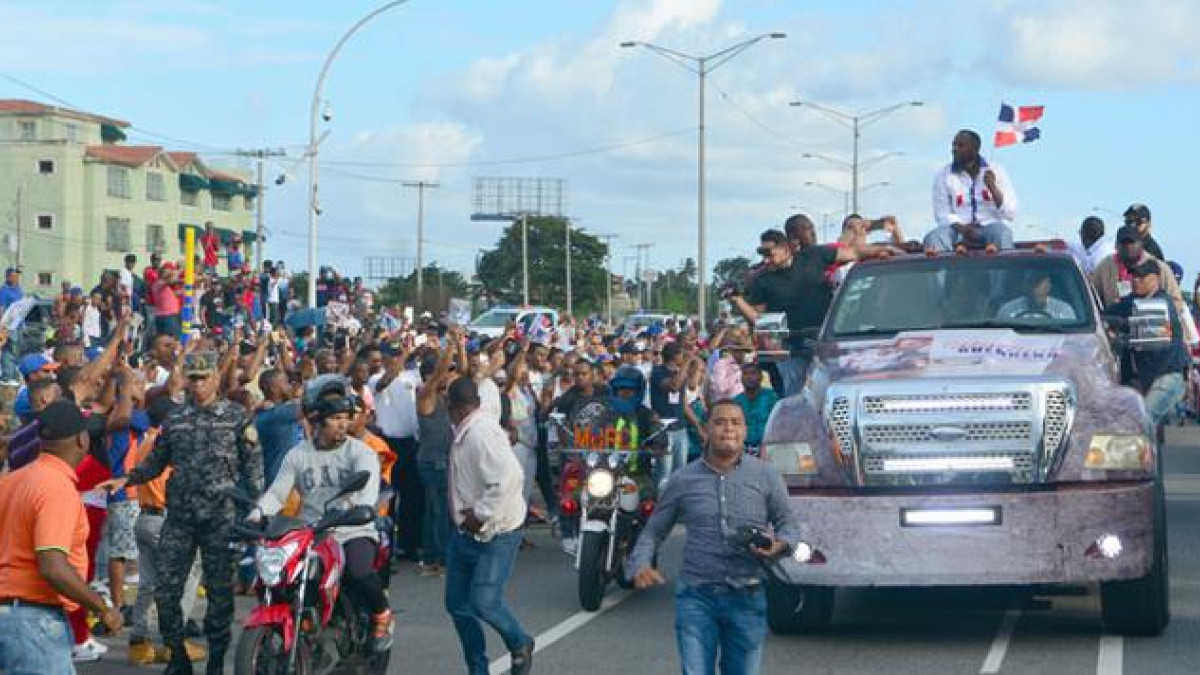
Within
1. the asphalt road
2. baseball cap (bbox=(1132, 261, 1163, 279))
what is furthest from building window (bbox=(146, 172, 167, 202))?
baseball cap (bbox=(1132, 261, 1163, 279))

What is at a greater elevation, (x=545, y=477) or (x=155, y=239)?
(x=155, y=239)

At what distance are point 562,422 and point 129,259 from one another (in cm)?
1873

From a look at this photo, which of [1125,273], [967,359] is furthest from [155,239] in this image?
[967,359]

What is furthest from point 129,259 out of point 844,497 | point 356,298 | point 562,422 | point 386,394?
point 844,497

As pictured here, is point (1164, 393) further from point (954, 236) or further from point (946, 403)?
point (946, 403)

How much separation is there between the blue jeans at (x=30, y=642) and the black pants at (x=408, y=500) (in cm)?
1026

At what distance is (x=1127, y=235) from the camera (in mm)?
14961

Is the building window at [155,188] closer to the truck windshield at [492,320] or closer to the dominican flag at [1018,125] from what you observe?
the truck windshield at [492,320]

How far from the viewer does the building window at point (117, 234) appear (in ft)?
308

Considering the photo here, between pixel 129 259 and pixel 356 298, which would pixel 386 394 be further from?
pixel 356 298

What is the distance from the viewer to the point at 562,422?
608 inches

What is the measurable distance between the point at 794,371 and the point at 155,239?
88.2 meters

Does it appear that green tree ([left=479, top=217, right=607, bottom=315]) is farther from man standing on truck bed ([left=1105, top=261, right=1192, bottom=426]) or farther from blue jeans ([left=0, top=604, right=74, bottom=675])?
blue jeans ([left=0, top=604, right=74, bottom=675])

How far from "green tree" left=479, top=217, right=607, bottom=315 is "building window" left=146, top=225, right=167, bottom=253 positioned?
2453 cm
